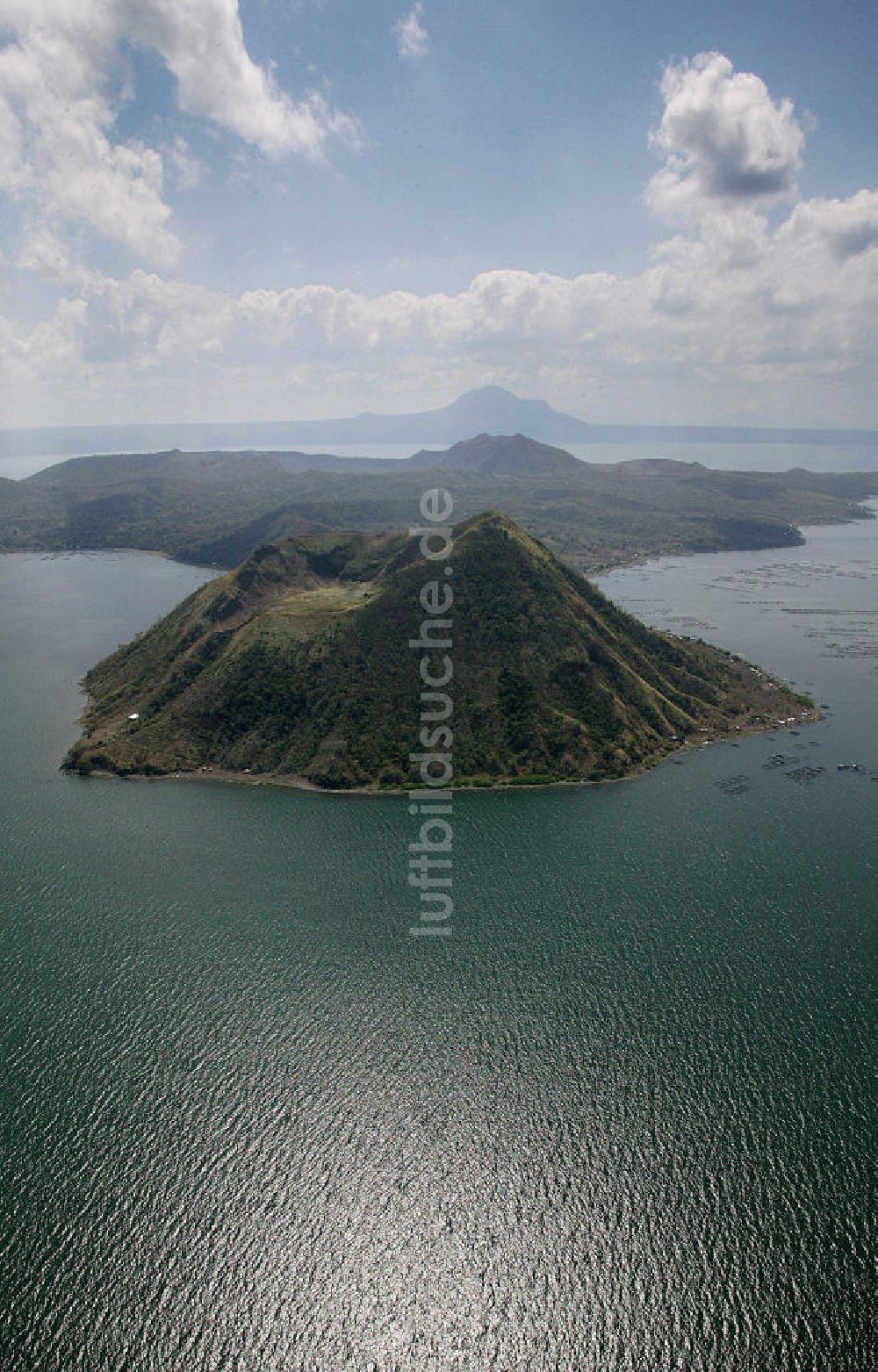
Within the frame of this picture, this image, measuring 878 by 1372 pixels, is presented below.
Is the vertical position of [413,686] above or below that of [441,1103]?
above

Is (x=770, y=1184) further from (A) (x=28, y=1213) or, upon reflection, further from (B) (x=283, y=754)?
(B) (x=283, y=754)

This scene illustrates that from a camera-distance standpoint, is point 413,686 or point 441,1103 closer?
point 441,1103

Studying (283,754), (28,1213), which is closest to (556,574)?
(283,754)

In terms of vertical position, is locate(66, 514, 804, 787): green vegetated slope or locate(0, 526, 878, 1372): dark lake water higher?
locate(66, 514, 804, 787): green vegetated slope

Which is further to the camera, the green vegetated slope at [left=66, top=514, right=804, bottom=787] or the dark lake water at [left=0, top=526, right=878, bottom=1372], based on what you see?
the green vegetated slope at [left=66, top=514, right=804, bottom=787]
